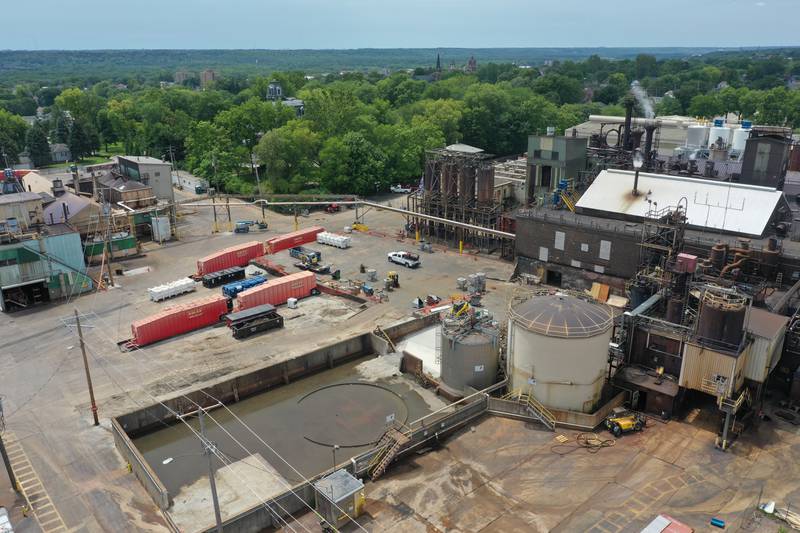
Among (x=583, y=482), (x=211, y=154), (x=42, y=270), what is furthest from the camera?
(x=211, y=154)

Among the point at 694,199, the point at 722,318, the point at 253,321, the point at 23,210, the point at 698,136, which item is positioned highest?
the point at 698,136

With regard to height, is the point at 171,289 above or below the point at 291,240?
below

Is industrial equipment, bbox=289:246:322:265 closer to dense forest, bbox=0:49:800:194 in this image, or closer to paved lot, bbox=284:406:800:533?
dense forest, bbox=0:49:800:194

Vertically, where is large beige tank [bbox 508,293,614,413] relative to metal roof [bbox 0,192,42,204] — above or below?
below

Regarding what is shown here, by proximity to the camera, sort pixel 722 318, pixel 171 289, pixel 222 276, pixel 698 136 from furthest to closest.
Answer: pixel 698 136 < pixel 222 276 < pixel 171 289 < pixel 722 318

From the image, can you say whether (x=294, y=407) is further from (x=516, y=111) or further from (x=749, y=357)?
(x=516, y=111)

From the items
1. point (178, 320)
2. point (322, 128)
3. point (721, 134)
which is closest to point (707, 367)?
point (178, 320)

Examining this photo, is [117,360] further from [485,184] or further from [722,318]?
[485,184]

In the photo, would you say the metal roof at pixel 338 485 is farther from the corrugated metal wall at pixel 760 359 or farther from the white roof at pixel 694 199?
the white roof at pixel 694 199

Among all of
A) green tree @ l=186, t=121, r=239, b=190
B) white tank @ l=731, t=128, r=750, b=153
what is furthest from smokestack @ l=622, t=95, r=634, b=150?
green tree @ l=186, t=121, r=239, b=190
